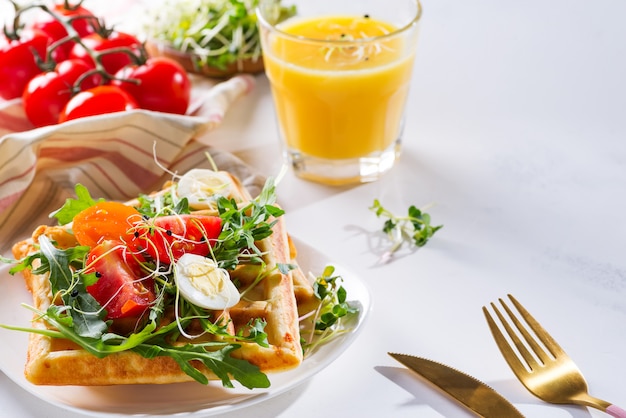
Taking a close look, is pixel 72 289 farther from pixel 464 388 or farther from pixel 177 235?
pixel 464 388

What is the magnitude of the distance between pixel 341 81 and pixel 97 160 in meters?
0.82

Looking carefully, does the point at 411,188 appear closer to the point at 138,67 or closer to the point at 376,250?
the point at 376,250

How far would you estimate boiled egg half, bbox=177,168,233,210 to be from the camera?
7.30 ft

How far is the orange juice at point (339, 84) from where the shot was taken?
8.66ft

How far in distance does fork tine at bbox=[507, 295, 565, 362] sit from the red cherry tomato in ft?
5.60

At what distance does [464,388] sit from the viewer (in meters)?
1.93

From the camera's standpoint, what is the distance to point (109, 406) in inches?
71.8

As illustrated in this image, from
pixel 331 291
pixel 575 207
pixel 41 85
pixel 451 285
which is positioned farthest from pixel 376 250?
pixel 41 85

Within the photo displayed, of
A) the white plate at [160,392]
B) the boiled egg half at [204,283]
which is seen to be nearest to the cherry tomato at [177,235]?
the boiled egg half at [204,283]

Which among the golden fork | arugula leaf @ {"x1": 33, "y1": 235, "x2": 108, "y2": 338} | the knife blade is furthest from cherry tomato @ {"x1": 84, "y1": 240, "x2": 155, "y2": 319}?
the golden fork

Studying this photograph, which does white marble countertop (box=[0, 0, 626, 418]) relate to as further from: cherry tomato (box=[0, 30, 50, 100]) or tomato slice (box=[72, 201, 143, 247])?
cherry tomato (box=[0, 30, 50, 100])

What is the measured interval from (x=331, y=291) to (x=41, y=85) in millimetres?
1466

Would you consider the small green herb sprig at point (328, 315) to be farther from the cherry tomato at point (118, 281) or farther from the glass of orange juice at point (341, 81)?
the glass of orange juice at point (341, 81)

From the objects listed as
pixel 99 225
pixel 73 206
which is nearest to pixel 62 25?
pixel 73 206
